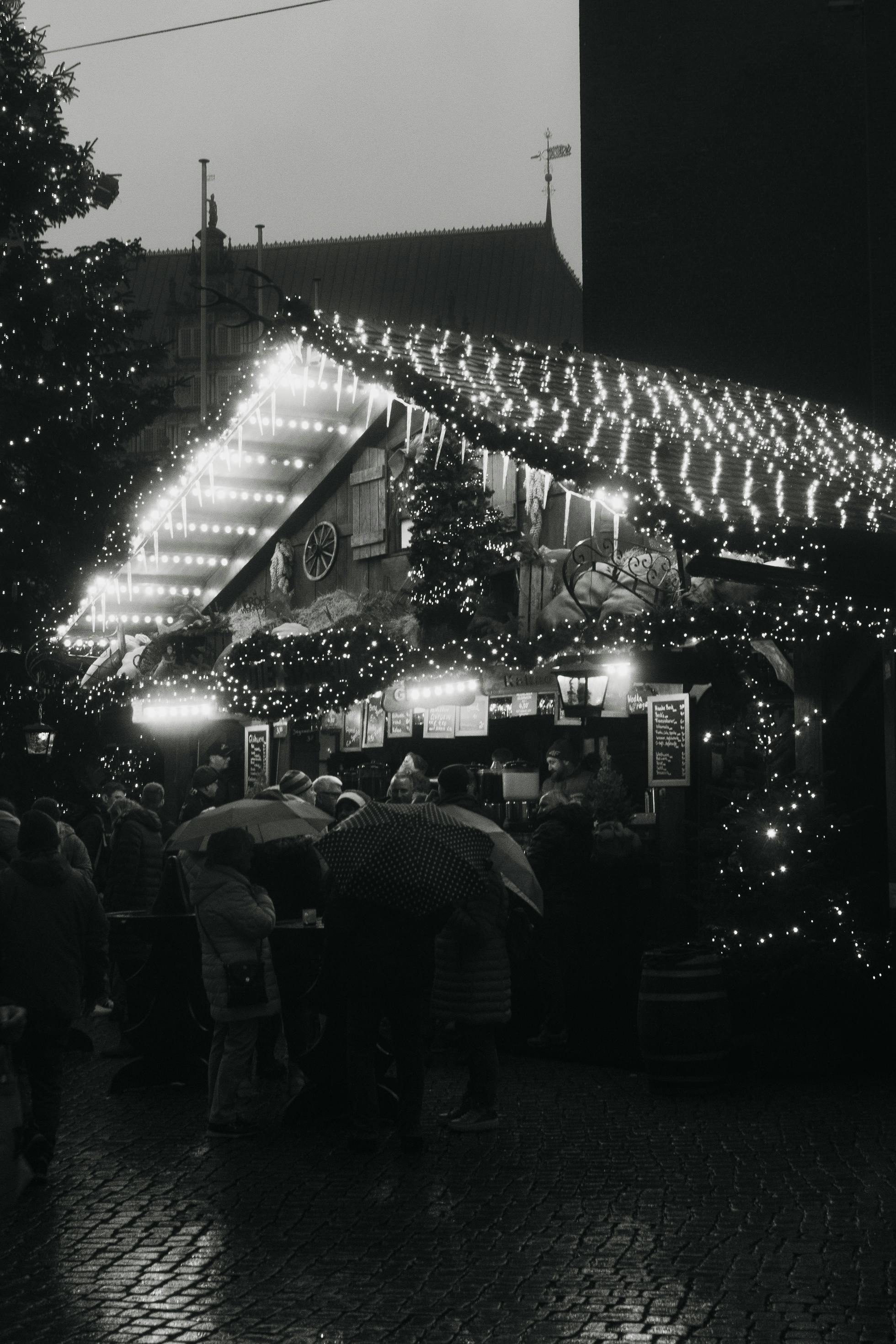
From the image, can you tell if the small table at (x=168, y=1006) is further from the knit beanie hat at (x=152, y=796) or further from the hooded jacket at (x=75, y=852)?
the knit beanie hat at (x=152, y=796)

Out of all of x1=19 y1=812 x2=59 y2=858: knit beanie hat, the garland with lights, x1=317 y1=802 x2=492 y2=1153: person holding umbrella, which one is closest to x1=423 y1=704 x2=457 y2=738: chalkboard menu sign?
the garland with lights

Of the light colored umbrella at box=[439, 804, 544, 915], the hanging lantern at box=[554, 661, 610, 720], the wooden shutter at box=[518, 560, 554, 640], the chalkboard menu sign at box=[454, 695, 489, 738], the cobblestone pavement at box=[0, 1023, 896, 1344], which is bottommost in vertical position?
the cobblestone pavement at box=[0, 1023, 896, 1344]

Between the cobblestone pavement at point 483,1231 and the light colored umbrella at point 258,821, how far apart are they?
1747mm

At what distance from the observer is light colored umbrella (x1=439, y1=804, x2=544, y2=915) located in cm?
1030

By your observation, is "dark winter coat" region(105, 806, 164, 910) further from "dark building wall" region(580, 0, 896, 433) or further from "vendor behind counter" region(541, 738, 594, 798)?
"dark building wall" region(580, 0, 896, 433)

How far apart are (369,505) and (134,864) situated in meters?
5.22

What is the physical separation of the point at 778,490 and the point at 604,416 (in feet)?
7.53

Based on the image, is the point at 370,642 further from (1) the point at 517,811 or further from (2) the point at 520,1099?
(2) the point at 520,1099

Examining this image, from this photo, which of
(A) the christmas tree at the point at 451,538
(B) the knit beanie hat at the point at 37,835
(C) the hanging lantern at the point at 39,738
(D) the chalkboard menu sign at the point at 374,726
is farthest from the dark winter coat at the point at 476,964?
(C) the hanging lantern at the point at 39,738

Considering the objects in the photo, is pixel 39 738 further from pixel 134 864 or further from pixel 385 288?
pixel 385 288

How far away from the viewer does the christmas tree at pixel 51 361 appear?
22578 millimetres

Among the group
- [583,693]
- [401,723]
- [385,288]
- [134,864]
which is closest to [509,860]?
[583,693]

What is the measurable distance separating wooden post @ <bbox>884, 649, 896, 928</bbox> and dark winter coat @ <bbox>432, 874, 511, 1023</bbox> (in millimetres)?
3753

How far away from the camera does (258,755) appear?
20203 millimetres
